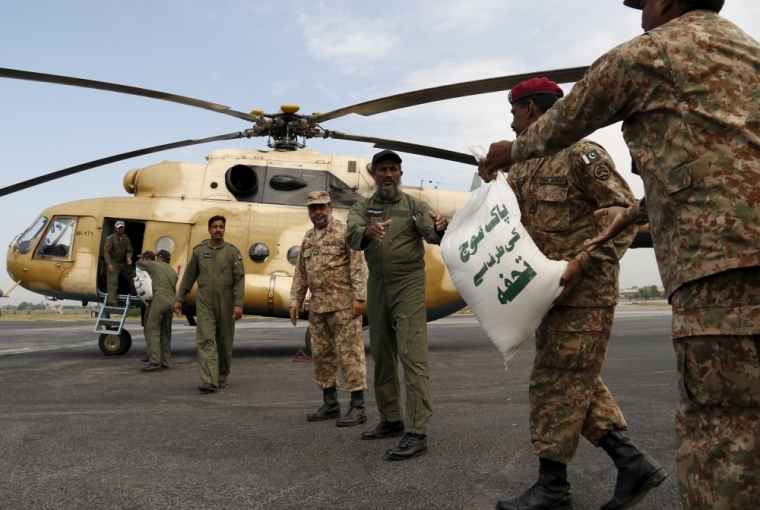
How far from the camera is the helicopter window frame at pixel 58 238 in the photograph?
33.5 feet

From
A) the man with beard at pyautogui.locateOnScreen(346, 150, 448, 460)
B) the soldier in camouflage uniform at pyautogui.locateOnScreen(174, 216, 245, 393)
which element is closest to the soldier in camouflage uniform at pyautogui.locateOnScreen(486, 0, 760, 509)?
the man with beard at pyautogui.locateOnScreen(346, 150, 448, 460)

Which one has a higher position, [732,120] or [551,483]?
[732,120]

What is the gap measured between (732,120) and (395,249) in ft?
9.27

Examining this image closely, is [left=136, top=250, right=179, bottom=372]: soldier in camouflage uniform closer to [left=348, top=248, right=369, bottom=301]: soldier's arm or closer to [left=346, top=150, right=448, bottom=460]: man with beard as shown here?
[left=348, top=248, right=369, bottom=301]: soldier's arm

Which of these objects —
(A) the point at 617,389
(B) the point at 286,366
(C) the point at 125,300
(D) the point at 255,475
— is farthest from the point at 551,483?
(C) the point at 125,300

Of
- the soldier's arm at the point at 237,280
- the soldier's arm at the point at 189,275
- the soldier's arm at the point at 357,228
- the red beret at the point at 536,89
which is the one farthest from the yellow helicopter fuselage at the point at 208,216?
the red beret at the point at 536,89

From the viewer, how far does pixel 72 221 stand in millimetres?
10242

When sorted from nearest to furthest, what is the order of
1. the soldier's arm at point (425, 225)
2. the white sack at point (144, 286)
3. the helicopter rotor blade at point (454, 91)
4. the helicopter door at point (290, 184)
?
the soldier's arm at point (425, 225) < the helicopter rotor blade at point (454, 91) < the white sack at point (144, 286) < the helicopter door at point (290, 184)

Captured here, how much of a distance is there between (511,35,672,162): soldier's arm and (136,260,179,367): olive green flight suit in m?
7.30

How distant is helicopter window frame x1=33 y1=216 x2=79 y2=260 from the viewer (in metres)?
10.2

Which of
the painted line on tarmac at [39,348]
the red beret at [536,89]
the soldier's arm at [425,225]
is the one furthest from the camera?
the painted line on tarmac at [39,348]

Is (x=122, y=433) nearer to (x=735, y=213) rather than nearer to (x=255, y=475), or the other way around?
(x=255, y=475)

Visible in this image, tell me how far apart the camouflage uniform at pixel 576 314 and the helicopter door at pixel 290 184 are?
754 centimetres

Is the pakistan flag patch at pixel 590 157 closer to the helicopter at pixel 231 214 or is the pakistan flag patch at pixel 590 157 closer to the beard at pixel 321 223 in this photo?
the beard at pixel 321 223
